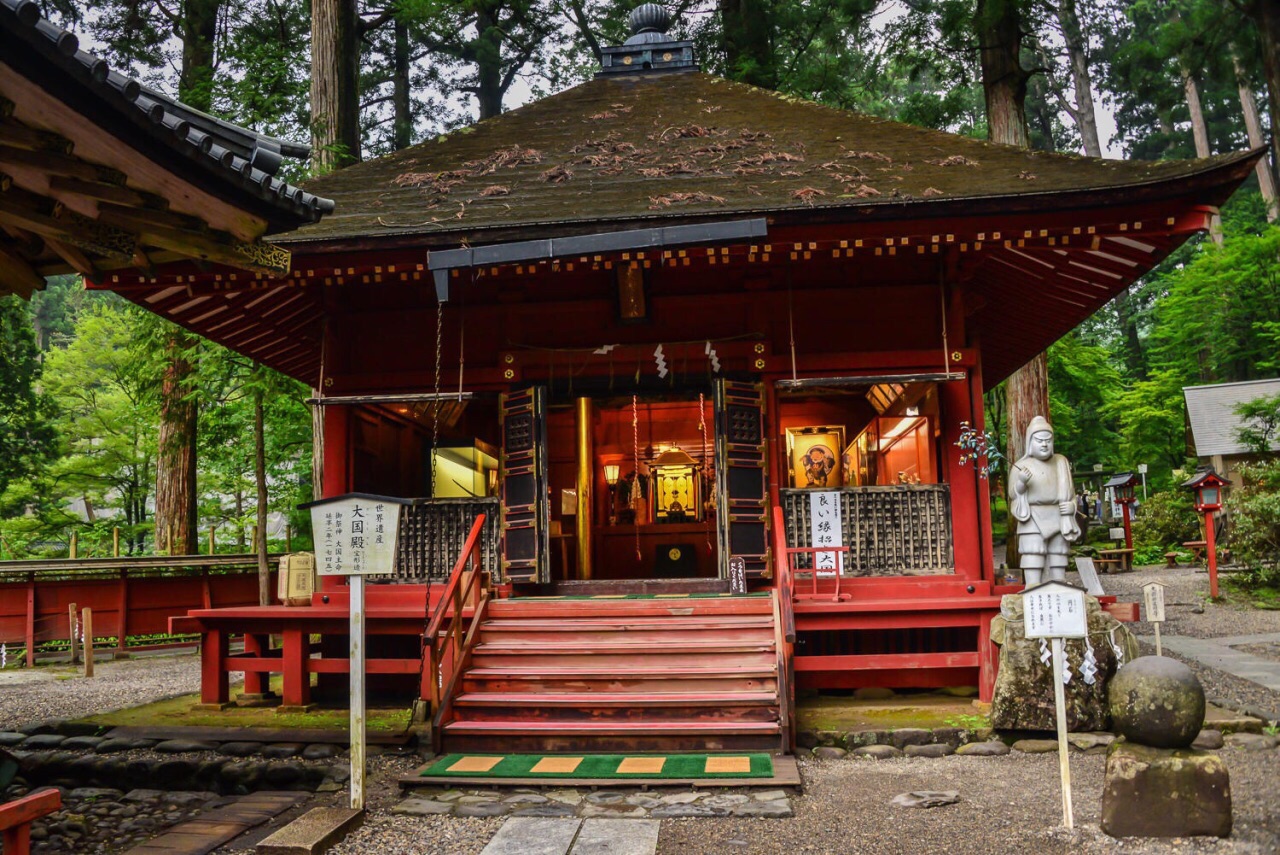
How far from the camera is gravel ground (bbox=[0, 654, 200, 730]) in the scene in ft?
32.2

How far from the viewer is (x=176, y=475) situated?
1828cm

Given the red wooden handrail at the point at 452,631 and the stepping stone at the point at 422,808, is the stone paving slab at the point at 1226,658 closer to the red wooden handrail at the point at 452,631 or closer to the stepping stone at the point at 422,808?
the red wooden handrail at the point at 452,631

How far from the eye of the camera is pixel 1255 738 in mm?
6820

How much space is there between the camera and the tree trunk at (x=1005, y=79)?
16.5 m

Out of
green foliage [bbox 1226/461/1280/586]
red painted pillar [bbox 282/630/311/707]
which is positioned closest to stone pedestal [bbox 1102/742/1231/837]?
red painted pillar [bbox 282/630/311/707]

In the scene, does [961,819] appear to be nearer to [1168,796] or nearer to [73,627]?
[1168,796]

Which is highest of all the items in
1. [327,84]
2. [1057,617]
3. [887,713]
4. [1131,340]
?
[327,84]

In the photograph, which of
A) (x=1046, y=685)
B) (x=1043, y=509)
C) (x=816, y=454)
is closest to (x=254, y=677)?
(x=1046, y=685)

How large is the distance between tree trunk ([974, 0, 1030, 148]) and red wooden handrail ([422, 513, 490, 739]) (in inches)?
507

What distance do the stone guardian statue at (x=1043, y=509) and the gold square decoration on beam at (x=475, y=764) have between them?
14.7ft

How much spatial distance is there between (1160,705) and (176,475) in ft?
58.9

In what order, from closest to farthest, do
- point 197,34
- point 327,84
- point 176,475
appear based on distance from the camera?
point 327,84, point 176,475, point 197,34

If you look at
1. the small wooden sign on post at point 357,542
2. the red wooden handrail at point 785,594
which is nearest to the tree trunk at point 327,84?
the small wooden sign on post at point 357,542

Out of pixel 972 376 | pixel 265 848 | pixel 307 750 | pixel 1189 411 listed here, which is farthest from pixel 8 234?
pixel 1189 411
